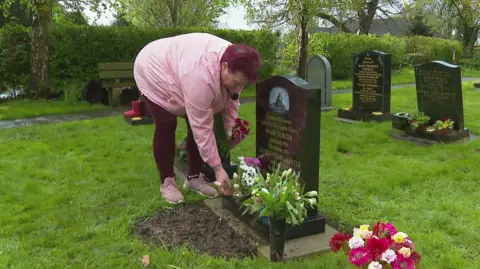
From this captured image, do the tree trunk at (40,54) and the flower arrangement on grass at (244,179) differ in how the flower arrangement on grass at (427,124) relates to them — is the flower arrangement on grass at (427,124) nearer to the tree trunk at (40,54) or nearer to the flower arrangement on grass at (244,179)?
A: the flower arrangement on grass at (244,179)

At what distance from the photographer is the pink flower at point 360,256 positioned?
216 cm

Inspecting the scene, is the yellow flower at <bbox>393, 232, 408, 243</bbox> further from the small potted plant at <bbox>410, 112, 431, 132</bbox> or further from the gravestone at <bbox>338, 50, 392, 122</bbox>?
the gravestone at <bbox>338, 50, 392, 122</bbox>

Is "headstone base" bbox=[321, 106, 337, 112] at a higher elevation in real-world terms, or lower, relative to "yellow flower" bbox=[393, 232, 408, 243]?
higher

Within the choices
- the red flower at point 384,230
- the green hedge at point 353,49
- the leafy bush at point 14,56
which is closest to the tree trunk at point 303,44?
the green hedge at point 353,49

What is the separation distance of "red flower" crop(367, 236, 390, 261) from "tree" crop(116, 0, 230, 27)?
1786cm

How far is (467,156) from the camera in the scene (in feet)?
19.3

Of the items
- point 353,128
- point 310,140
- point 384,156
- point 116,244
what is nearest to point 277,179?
point 310,140

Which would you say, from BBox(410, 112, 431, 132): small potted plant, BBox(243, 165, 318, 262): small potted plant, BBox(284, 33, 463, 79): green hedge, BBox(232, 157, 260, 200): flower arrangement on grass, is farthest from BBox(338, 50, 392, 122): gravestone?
BBox(284, 33, 463, 79): green hedge

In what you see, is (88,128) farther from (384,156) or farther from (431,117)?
(431,117)

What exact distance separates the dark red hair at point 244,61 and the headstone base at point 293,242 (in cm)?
121

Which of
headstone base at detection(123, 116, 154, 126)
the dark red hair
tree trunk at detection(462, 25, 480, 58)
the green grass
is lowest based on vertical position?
headstone base at detection(123, 116, 154, 126)

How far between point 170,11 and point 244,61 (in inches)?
677

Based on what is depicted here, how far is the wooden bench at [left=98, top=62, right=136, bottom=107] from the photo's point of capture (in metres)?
10.1

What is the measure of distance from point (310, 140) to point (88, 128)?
17.6ft
